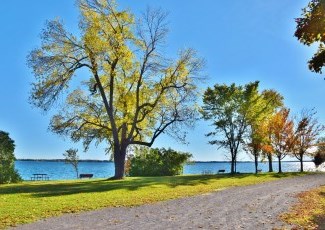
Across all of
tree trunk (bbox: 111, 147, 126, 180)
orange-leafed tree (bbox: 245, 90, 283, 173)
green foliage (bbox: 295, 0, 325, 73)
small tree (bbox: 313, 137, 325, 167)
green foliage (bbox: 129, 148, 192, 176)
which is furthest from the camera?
small tree (bbox: 313, 137, 325, 167)

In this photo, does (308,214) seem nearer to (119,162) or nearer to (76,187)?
(76,187)

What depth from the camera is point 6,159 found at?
34.9 metres

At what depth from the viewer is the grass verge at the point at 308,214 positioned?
13.3m

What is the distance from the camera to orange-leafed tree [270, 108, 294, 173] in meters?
50.2

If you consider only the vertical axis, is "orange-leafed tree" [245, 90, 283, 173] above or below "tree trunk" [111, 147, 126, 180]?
above

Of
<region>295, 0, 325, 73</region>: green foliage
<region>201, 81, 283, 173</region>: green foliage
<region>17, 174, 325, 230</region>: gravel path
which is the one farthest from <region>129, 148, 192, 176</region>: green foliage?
<region>295, 0, 325, 73</region>: green foliage

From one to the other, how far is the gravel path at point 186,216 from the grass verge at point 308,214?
0.45m

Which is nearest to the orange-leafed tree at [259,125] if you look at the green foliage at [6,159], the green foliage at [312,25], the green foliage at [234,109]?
the green foliage at [234,109]

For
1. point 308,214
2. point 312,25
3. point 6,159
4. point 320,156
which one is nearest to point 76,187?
point 6,159

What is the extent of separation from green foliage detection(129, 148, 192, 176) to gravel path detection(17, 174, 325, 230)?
38.1m

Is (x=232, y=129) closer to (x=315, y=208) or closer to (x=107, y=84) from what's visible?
(x=107, y=84)

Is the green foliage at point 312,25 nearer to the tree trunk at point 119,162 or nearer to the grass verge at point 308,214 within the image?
the grass verge at point 308,214

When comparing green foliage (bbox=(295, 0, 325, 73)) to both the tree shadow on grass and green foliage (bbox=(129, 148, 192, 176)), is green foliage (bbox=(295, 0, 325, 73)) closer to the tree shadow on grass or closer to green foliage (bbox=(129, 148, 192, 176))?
the tree shadow on grass

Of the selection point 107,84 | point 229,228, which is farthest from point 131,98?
point 229,228
